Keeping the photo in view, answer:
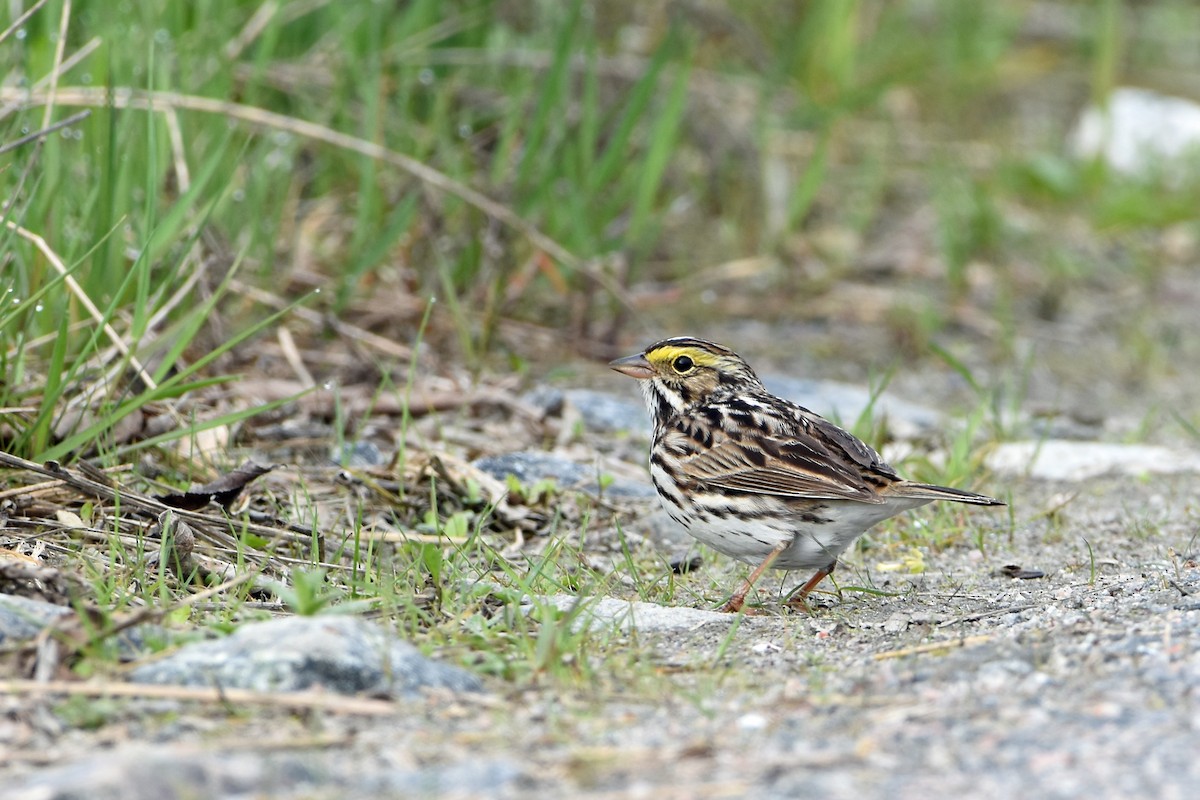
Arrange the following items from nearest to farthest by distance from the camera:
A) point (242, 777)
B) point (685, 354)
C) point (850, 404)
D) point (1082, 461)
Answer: point (242, 777), point (685, 354), point (1082, 461), point (850, 404)

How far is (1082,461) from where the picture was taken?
6.17 m

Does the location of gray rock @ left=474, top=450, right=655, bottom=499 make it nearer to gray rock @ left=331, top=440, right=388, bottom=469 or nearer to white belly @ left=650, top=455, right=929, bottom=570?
gray rock @ left=331, top=440, right=388, bottom=469

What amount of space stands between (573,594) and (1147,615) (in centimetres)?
148

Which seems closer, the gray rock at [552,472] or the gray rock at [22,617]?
the gray rock at [22,617]

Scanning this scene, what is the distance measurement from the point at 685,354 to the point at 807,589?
102 cm

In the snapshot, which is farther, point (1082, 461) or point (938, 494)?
point (1082, 461)

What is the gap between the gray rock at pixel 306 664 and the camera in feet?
10.5

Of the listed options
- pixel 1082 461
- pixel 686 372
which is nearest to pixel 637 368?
pixel 686 372

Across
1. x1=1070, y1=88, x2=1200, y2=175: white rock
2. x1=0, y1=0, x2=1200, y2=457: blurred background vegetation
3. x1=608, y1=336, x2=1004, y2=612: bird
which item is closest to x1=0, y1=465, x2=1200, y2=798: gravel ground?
x1=608, y1=336, x2=1004, y2=612: bird

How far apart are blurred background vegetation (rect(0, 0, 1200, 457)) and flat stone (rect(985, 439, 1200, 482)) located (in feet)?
1.63

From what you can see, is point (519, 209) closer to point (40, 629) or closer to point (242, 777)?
point (40, 629)

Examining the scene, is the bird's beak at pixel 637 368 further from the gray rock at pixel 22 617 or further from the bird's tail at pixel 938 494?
the gray rock at pixel 22 617

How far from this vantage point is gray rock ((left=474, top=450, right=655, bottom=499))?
18.0ft

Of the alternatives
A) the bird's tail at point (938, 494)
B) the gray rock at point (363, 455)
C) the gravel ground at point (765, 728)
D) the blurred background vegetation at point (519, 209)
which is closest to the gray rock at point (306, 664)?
the gravel ground at point (765, 728)
